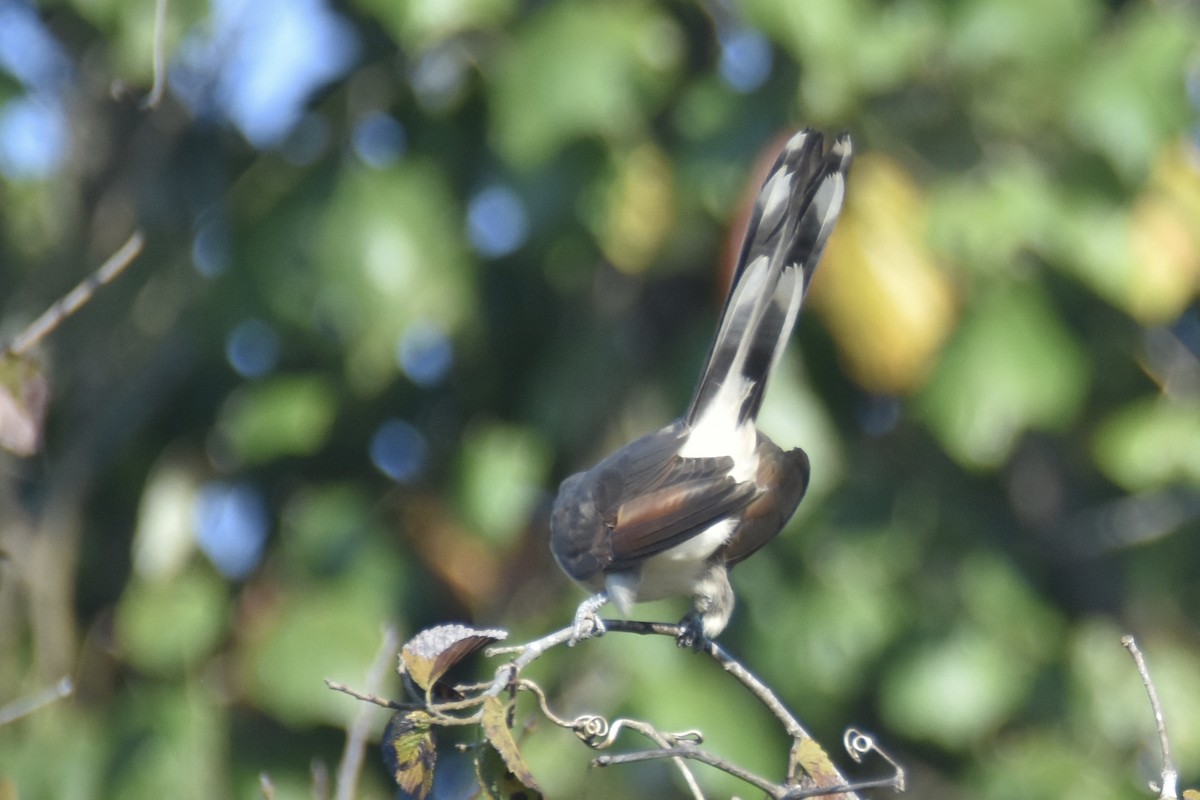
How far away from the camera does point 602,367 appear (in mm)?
3518

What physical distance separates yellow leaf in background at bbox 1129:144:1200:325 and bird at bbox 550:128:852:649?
4.66ft

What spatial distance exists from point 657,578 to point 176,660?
162 cm

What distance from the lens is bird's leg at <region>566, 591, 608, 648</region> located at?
1.94 meters

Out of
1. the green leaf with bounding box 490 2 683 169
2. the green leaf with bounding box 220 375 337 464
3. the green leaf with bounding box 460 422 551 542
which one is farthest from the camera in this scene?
the green leaf with bounding box 220 375 337 464

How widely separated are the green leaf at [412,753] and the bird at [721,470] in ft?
1.92

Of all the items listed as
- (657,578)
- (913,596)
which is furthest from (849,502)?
(657,578)

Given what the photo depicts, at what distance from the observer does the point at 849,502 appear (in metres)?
3.53

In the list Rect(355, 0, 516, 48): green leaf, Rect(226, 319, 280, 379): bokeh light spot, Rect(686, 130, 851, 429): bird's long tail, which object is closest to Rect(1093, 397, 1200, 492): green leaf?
Rect(686, 130, 851, 429): bird's long tail

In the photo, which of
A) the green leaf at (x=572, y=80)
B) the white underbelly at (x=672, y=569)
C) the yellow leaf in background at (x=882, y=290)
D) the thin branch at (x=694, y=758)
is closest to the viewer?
the thin branch at (x=694, y=758)

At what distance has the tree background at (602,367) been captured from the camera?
3.29 metres

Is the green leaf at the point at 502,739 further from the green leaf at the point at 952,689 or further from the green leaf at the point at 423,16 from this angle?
the green leaf at the point at 952,689

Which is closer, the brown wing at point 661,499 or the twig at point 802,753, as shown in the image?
the twig at point 802,753

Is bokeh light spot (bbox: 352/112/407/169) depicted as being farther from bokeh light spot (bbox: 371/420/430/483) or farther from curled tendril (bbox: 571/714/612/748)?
curled tendril (bbox: 571/714/612/748)

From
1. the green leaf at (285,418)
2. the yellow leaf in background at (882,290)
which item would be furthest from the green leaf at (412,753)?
the green leaf at (285,418)
